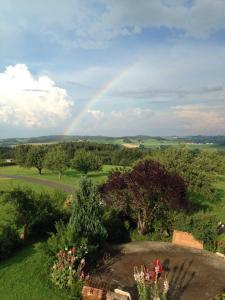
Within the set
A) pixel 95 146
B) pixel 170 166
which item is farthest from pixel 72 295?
pixel 95 146

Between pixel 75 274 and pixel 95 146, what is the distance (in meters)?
130

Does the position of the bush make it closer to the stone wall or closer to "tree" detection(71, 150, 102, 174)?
the stone wall

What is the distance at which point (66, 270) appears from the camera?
12.7m

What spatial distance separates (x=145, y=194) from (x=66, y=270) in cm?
809

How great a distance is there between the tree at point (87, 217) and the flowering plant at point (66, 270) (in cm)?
209

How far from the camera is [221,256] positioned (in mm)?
16594

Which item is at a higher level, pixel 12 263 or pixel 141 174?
pixel 141 174

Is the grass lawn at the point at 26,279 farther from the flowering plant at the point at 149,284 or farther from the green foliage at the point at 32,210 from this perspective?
the flowering plant at the point at 149,284

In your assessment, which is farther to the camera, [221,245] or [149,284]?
[221,245]

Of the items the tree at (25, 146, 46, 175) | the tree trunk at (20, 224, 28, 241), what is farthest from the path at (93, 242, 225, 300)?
A: the tree at (25, 146, 46, 175)

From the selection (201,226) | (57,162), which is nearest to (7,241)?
(201,226)

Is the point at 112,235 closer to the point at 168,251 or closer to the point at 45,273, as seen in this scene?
the point at 168,251

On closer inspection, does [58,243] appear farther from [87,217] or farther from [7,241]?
[7,241]

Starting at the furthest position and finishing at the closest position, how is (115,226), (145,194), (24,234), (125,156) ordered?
1. (125,156)
2. (145,194)
3. (115,226)
4. (24,234)
